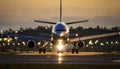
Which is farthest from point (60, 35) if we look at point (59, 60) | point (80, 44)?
point (59, 60)

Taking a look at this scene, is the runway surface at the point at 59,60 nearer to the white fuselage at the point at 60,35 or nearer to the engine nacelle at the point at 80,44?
the white fuselage at the point at 60,35

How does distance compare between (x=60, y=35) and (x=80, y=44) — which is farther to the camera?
(x=80, y=44)

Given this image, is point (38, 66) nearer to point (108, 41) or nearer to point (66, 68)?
point (66, 68)

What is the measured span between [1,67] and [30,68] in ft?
8.04

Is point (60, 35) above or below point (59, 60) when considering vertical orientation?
above

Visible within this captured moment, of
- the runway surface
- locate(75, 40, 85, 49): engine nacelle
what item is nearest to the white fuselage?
locate(75, 40, 85, 49): engine nacelle

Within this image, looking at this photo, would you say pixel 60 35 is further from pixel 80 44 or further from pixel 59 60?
pixel 59 60

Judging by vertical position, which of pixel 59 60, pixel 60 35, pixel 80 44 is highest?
pixel 60 35

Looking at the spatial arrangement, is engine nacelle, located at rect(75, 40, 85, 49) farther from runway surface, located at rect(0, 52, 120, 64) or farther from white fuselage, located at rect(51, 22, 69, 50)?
runway surface, located at rect(0, 52, 120, 64)

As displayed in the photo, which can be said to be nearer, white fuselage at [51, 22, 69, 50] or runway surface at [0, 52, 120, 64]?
runway surface at [0, 52, 120, 64]

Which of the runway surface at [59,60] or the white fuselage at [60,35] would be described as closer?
the runway surface at [59,60]

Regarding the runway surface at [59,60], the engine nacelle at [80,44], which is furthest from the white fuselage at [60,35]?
the runway surface at [59,60]

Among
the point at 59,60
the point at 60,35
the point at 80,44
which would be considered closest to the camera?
the point at 59,60

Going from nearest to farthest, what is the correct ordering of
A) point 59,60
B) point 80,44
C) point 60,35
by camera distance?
1. point 59,60
2. point 60,35
3. point 80,44
